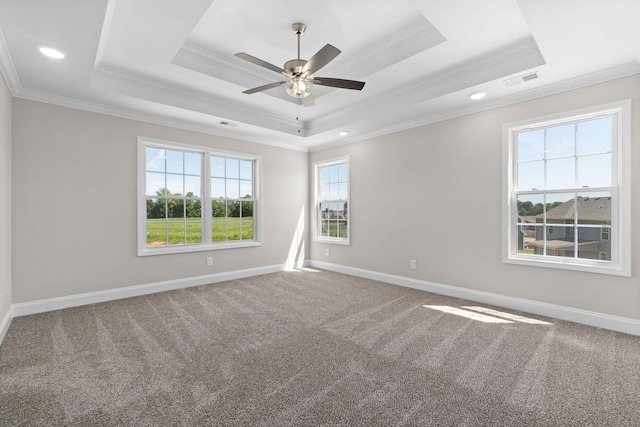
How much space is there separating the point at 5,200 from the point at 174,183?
188cm

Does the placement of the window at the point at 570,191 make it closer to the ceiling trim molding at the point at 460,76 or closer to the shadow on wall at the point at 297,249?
the ceiling trim molding at the point at 460,76

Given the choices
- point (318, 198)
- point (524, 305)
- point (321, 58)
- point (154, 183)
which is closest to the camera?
point (321, 58)

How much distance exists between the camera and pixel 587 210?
3146 millimetres

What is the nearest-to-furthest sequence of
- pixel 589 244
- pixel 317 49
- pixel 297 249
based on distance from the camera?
pixel 589 244
pixel 317 49
pixel 297 249

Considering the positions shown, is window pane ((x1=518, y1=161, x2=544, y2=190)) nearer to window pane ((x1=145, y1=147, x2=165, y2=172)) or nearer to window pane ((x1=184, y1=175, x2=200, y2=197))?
window pane ((x1=184, y1=175, x2=200, y2=197))

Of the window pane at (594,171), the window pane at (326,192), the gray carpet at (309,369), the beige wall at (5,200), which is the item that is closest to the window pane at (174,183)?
the beige wall at (5,200)

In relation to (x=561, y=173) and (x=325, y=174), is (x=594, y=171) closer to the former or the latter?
(x=561, y=173)

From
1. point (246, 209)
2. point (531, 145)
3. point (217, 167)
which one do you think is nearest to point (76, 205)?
point (217, 167)

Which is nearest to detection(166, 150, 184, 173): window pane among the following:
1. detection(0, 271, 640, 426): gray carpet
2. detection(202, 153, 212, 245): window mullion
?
detection(202, 153, 212, 245): window mullion

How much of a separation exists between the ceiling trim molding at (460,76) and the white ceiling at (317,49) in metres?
0.01

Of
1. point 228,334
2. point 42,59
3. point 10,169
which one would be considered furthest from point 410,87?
point 10,169

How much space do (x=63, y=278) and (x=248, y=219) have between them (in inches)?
107

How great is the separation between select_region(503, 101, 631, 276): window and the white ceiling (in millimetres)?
444

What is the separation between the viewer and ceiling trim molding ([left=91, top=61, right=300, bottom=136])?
3.38 metres
